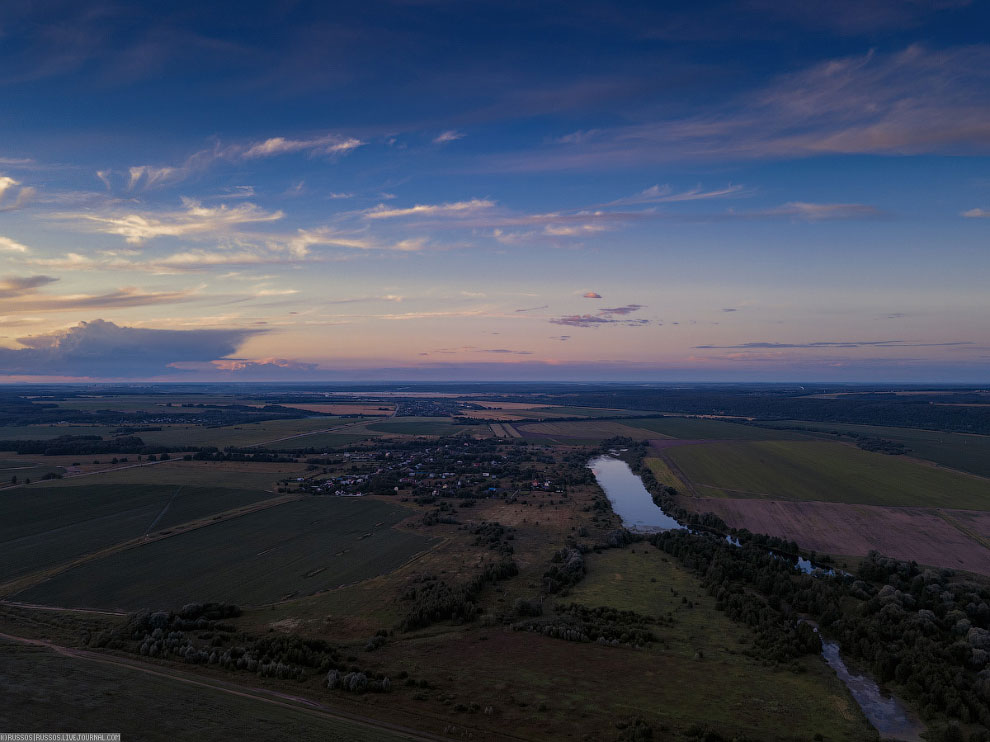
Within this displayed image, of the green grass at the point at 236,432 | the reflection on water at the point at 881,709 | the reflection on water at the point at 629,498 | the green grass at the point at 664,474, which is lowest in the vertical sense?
the reflection on water at the point at 629,498

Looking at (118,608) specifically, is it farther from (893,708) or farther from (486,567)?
(893,708)

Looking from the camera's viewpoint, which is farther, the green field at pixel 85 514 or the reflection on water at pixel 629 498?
the reflection on water at pixel 629 498

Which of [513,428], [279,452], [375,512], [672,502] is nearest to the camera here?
[375,512]

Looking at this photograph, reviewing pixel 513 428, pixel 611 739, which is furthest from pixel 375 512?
pixel 513 428

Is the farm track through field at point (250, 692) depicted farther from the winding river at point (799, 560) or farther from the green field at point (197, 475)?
the green field at point (197, 475)

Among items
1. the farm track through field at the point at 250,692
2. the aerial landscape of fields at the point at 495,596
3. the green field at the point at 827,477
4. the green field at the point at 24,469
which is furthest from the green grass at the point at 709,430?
the green field at the point at 24,469

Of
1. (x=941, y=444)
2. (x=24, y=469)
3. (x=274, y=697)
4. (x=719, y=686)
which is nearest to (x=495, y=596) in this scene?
(x=719, y=686)
